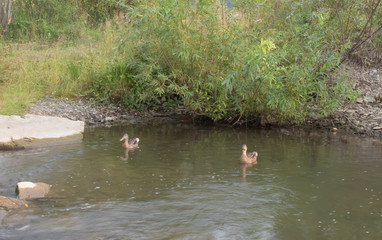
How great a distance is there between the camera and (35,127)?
12.1 metres

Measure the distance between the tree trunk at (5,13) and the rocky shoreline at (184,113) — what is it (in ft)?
20.8

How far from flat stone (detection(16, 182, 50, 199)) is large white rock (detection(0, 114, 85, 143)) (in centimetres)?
357

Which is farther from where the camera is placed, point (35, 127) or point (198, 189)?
point (35, 127)

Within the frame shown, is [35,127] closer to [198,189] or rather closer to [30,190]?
[30,190]

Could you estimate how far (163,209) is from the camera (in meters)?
7.37

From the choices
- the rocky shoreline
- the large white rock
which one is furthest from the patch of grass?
the large white rock

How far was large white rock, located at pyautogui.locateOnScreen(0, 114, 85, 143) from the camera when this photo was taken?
11.4 m

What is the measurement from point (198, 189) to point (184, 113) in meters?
7.58

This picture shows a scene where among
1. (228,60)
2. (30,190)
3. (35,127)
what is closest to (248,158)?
(228,60)

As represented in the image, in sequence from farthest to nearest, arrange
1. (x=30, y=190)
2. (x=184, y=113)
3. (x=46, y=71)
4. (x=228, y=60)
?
(x=46, y=71)
(x=184, y=113)
(x=228, y=60)
(x=30, y=190)

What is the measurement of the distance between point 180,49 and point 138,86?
323 cm

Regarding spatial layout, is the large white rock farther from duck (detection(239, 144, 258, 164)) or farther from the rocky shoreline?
duck (detection(239, 144, 258, 164))

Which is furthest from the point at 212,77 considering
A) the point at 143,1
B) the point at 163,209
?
the point at 163,209

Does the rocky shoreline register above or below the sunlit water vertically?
above
